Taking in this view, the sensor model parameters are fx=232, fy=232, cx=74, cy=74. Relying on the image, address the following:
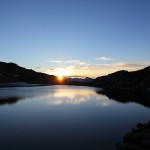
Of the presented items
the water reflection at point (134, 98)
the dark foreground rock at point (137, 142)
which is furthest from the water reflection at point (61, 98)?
the dark foreground rock at point (137, 142)

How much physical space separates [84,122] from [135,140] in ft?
49.0

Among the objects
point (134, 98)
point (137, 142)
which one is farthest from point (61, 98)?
point (137, 142)

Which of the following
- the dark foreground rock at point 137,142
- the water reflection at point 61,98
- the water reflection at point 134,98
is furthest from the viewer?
the water reflection at point 134,98

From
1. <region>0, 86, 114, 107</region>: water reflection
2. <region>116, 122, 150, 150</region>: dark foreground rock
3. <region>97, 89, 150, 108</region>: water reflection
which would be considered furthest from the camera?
<region>97, 89, 150, 108</region>: water reflection

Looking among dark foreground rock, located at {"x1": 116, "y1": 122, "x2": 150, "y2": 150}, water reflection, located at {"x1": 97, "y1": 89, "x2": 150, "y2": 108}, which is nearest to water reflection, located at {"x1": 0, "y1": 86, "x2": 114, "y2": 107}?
water reflection, located at {"x1": 97, "y1": 89, "x2": 150, "y2": 108}

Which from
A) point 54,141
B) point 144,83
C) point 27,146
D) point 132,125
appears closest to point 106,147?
point 54,141

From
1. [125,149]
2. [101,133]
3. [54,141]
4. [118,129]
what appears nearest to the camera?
[125,149]

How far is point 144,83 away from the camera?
173 m

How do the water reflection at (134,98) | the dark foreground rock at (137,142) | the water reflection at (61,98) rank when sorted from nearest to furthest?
1. the dark foreground rock at (137,142)
2. the water reflection at (61,98)
3. the water reflection at (134,98)

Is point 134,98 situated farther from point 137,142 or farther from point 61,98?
point 137,142

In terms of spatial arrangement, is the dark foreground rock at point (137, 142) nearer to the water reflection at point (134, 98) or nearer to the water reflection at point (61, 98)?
the water reflection at point (61, 98)

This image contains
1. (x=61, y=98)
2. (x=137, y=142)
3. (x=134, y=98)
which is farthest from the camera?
(x=134, y=98)

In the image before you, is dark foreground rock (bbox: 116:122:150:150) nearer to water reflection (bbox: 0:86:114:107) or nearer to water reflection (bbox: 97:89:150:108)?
water reflection (bbox: 0:86:114:107)

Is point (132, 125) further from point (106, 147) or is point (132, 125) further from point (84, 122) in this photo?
point (106, 147)
